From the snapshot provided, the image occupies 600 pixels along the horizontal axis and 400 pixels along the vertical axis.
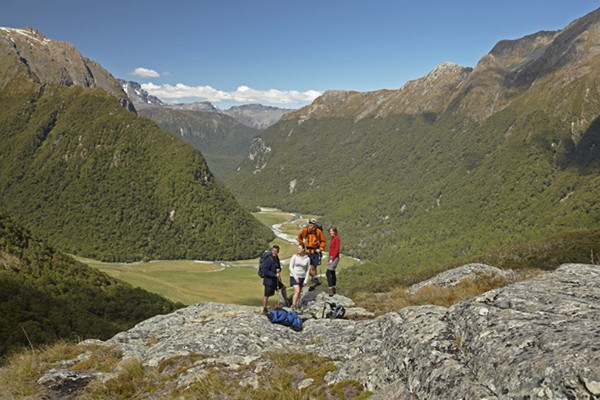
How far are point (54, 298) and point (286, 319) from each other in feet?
286

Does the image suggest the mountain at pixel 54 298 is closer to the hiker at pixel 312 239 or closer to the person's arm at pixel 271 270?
the person's arm at pixel 271 270

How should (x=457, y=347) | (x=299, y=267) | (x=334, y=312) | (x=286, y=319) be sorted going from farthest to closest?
1. (x=299, y=267)
2. (x=334, y=312)
3. (x=286, y=319)
4. (x=457, y=347)

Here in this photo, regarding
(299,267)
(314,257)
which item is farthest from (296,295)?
(314,257)

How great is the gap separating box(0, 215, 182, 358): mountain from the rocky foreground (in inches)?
1614

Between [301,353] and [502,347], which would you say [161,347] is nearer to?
[301,353]

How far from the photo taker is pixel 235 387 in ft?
40.5

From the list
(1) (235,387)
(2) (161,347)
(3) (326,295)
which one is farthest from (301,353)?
(3) (326,295)

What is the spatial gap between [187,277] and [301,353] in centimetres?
19449

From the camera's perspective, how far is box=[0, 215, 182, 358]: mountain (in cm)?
6109

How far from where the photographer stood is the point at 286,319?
20.4m

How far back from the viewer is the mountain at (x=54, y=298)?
200 ft

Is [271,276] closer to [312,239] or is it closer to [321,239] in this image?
[312,239]

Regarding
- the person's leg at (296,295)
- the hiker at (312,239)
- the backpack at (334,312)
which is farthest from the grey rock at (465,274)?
the person's leg at (296,295)

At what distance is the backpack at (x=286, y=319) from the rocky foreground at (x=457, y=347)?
1.03 m
